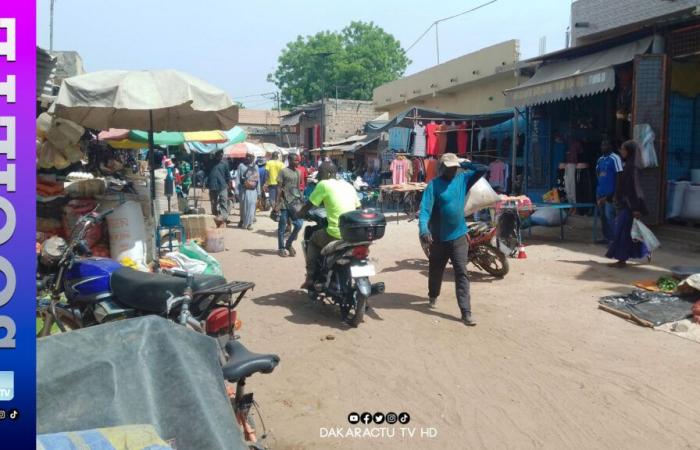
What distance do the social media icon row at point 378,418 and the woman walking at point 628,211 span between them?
19.0 ft

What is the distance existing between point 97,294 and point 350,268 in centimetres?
232

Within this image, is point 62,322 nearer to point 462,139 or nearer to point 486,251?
point 486,251

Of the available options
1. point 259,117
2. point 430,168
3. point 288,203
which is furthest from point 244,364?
point 259,117

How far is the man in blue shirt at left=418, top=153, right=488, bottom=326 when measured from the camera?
584 cm

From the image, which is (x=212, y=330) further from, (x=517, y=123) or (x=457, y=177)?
(x=517, y=123)

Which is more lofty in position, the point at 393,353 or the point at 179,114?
the point at 179,114

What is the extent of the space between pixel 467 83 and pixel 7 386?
2023 centimetres

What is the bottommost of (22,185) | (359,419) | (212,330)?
(359,419)

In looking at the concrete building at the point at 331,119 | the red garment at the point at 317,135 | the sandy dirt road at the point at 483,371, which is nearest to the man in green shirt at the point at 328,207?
the sandy dirt road at the point at 483,371

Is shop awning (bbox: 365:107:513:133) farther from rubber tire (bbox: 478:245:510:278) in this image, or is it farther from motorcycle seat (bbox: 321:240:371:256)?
motorcycle seat (bbox: 321:240:371:256)

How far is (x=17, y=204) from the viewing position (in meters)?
1.97

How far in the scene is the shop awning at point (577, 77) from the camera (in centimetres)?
1051

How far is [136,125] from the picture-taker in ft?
29.1

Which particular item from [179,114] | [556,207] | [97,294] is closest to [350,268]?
[97,294]
